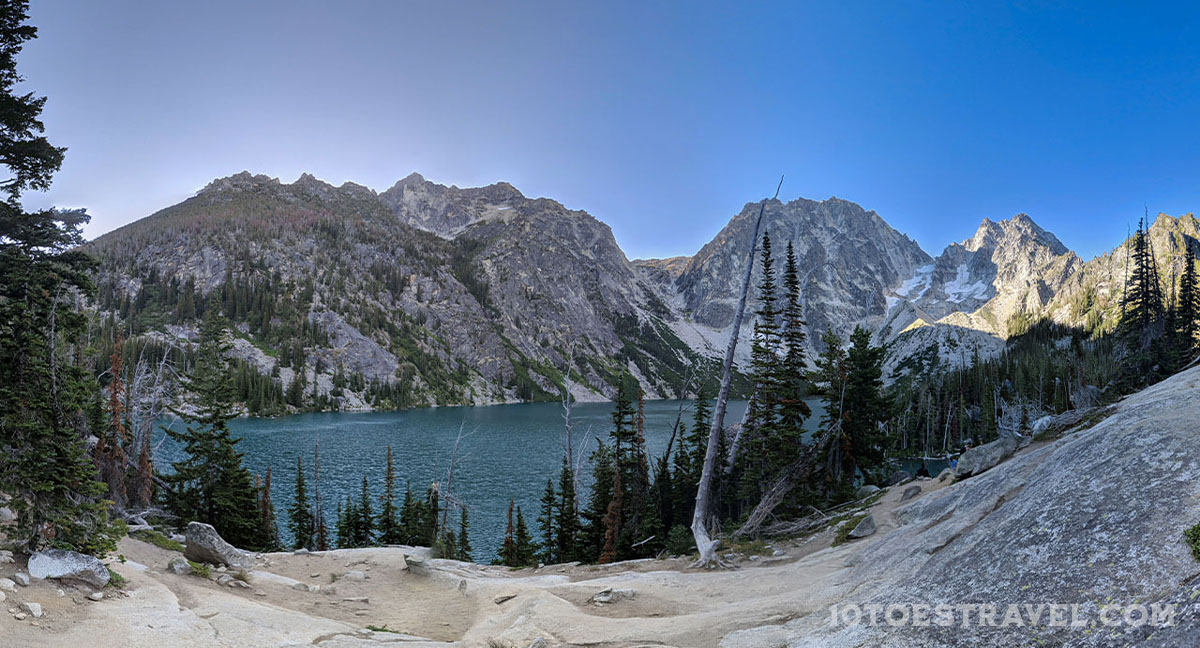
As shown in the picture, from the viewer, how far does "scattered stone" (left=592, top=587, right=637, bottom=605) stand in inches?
502

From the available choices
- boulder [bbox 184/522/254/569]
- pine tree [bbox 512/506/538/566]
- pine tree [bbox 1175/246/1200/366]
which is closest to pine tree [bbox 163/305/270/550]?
pine tree [bbox 512/506/538/566]

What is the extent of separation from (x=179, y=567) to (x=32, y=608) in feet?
19.0

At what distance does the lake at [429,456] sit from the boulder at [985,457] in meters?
31.1

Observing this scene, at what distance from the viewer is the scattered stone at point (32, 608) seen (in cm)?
899

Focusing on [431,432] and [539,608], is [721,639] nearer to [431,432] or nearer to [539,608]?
[539,608]

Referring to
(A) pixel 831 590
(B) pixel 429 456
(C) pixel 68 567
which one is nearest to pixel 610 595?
(A) pixel 831 590

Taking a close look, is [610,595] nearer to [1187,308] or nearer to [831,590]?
[831,590]

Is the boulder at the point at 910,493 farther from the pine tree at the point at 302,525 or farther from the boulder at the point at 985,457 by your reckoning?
the pine tree at the point at 302,525

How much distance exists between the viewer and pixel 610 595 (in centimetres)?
1289

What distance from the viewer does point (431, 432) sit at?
11825 centimetres

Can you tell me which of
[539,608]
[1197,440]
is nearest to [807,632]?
[1197,440]

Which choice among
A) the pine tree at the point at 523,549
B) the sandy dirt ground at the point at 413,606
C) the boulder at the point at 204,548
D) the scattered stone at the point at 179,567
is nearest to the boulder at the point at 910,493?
the sandy dirt ground at the point at 413,606

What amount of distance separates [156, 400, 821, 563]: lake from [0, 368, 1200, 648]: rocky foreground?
3025 cm

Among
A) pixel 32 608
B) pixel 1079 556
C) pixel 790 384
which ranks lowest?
pixel 32 608
